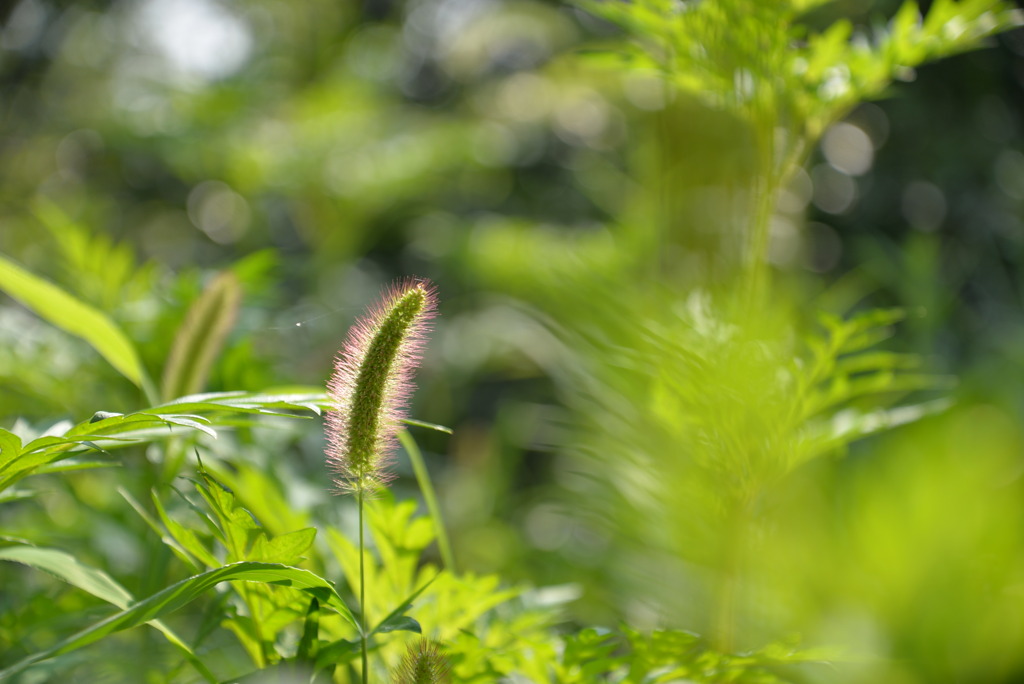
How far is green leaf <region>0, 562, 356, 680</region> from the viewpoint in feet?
1.05

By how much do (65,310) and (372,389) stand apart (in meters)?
0.23

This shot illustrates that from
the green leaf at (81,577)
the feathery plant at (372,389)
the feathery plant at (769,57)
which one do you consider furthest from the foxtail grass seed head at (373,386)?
the feathery plant at (769,57)

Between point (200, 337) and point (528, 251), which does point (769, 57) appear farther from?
point (528, 251)

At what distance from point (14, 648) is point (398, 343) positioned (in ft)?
1.12

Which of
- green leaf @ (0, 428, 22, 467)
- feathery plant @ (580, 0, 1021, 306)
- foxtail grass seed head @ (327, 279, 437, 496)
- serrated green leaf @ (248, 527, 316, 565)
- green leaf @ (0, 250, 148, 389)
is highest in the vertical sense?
feathery plant @ (580, 0, 1021, 306)

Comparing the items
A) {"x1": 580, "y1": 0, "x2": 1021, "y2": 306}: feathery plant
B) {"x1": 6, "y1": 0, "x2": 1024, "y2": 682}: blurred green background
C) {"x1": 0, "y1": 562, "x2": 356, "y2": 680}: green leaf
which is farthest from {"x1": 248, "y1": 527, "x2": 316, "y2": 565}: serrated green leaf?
{"x1": 580, "y1": 0, "x2": 1021, "y2": 306}: feathery plant

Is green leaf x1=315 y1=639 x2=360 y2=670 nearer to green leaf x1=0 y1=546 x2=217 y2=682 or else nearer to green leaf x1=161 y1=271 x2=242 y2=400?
green leaf x1=0 y1=546 x2=217 y2=682

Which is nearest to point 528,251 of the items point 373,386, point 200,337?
point 200,337

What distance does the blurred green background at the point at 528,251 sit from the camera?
46cm

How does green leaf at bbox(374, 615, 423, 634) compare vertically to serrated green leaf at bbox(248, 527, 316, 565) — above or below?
below

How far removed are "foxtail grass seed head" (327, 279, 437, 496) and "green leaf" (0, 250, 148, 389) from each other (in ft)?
0.59

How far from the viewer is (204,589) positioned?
35 cm

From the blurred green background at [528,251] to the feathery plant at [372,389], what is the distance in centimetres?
10

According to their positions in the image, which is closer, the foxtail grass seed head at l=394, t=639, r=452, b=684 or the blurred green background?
the foxtail grass seed head at l=394, t=639, r=452, b=684
